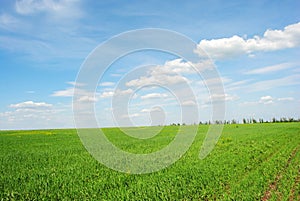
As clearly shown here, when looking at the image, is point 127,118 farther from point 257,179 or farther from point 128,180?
point 257,179

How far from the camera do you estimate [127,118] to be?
1608 cm

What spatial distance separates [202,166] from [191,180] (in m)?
2.60

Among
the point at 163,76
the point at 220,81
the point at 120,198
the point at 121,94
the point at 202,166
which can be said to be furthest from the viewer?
the point at 163,76

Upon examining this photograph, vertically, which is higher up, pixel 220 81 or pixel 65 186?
pixel 220 81

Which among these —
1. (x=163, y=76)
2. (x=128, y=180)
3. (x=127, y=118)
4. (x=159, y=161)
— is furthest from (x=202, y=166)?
(x=163, y=76)

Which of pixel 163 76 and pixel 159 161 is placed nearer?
pixel 159 161

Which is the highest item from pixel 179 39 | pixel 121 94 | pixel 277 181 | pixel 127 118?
pixel 179 39

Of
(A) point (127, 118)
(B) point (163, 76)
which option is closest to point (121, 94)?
(A) point (127, 118)

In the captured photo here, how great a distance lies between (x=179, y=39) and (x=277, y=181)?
7.70m

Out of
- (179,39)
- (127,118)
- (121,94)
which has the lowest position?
(127,118)

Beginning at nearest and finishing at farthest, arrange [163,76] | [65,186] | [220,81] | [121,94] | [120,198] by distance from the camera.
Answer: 1. [120,198]
2. [65,186]
3. [220,81]
4. [121,94]
5. [163,76]

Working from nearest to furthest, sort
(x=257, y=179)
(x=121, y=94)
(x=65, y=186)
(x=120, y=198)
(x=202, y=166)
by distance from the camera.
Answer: (x=120, y=198) < (x=65, y=186) < (x=257, y=179) < (x=202, y=166) < (x=121, y=94)

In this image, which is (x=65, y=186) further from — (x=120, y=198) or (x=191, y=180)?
(x=191, y=180)

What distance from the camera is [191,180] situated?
10.3m
